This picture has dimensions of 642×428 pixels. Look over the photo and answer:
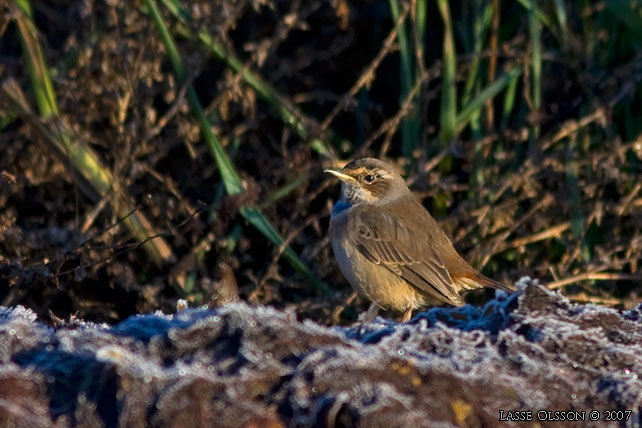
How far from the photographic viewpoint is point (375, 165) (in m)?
5.13

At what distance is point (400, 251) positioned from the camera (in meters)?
4.96

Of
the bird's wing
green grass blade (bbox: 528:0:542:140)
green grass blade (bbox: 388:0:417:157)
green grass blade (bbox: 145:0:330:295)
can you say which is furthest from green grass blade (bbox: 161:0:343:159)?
green grass blade (bbox: 528:0:542:140)

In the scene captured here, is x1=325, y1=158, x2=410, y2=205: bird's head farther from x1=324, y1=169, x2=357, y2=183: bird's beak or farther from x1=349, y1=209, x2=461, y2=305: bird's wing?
x1=349, y1=209, x2=461, y2=305: bird's wing

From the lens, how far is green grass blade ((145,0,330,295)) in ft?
17.6

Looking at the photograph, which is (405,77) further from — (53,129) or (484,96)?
(53,129)

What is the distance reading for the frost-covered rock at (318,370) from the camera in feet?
7.47

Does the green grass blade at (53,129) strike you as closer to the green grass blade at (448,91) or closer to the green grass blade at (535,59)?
the green grass blade at (448,91)

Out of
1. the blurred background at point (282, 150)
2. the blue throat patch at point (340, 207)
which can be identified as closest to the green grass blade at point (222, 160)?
the blurred background at point (282, 150)

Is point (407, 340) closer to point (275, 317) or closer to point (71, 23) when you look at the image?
point (275, 317)

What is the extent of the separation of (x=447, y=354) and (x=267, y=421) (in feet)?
2.06

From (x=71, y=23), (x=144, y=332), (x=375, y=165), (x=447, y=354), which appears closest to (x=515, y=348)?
(x=447, y=354)

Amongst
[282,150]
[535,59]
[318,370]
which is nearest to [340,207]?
[282,150]

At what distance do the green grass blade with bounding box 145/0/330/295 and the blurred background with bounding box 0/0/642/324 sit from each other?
1 centimetres

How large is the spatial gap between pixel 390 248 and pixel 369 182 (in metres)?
0.40
